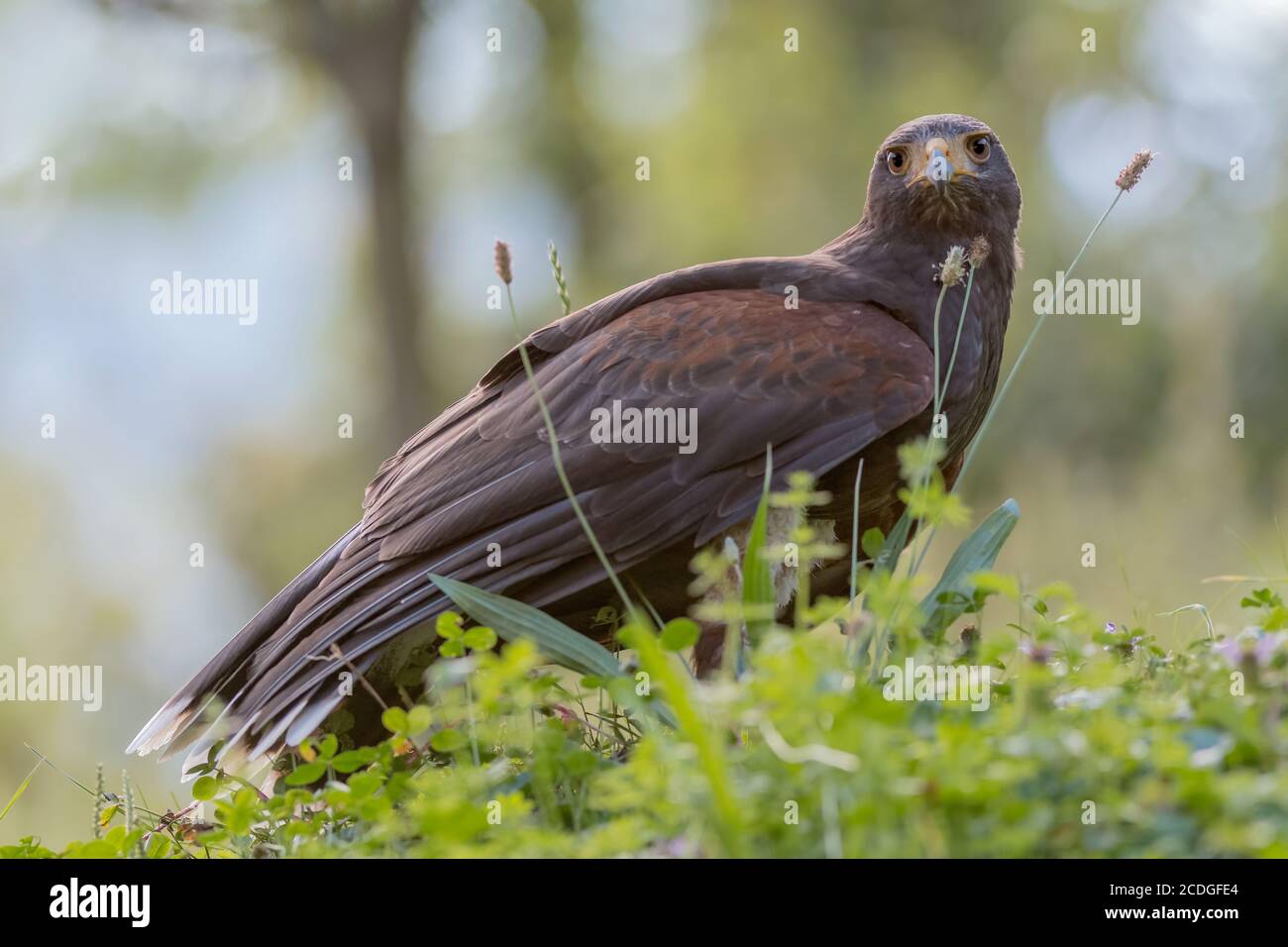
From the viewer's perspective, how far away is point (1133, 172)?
11.8 ft

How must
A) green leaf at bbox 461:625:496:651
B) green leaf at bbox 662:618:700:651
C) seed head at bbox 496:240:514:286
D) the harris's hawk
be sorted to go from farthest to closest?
the harris's hawk, seed head at bbox 496:240:514:286, green leaf at bbox 461:625:496:651, green leaf at bbox 662:618:700:651

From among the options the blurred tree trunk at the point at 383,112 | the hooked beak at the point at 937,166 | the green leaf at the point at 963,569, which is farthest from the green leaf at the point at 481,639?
the blurred tree trunk at the point at 383,112

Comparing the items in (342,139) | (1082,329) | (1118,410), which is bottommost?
(1118,410)

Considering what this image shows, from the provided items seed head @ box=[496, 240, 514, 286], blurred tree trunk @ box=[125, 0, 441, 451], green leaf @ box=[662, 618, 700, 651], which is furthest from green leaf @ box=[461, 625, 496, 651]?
blurred tree trunk @ box=[125, 0, 441, 451]

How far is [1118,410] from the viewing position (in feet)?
43.3

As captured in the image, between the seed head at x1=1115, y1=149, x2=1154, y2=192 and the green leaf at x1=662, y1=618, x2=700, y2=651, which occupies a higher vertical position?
the seed head at x1=1115, y1=149, x2=1154, y2=192

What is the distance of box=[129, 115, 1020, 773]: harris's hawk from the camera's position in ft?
11.7

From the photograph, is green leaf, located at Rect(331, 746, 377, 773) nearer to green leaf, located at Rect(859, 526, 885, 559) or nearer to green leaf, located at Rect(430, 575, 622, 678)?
green leaf, located at Rect(430, 575, 622, 678)

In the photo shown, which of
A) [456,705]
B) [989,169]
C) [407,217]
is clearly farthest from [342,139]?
[456,705]

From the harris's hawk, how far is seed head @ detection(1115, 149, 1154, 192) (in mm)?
632

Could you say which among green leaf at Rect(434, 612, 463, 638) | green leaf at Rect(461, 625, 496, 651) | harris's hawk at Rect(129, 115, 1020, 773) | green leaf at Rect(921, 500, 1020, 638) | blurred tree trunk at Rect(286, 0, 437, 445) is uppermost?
blurred tree trunk at Rect(286, 0, 437, 445)

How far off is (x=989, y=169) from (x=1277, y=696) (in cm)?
240

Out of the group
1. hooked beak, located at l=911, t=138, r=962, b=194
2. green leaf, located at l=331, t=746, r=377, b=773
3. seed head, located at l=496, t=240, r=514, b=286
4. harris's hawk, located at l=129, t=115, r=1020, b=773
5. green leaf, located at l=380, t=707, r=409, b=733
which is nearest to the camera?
green leaf, located at l=380, t=707, r=409, b=733
